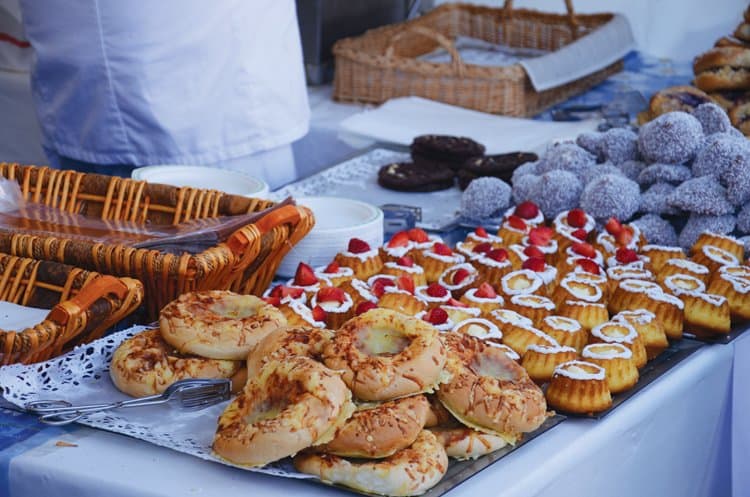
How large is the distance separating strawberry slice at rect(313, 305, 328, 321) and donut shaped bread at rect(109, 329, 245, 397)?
0.18 m

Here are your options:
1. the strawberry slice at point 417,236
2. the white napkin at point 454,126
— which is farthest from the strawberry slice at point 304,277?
the white napkin at point 454,126

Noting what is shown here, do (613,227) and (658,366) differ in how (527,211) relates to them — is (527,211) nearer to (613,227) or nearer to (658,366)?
(613,227)

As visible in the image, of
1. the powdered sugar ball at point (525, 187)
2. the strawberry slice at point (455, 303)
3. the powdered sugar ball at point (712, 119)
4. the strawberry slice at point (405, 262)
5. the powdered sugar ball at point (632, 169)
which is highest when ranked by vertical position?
the powdered sugar ball at point (712, 119)

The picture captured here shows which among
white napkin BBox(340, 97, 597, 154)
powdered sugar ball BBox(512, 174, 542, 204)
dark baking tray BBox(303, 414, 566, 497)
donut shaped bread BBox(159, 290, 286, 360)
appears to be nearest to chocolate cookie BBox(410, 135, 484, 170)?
white napkin BBox(340, 97, 597, 154)

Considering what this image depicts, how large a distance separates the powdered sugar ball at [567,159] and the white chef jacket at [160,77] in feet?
2.03

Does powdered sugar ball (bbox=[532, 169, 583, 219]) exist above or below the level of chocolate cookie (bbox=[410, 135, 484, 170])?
above

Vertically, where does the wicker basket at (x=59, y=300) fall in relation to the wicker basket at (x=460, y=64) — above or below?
above

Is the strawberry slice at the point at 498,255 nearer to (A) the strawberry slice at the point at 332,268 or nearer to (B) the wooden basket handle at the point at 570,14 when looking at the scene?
(A) the strawberry slice at the point at 332,268

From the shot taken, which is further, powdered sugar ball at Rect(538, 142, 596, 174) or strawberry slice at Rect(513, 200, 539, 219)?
powdered sugar ball at Rect(538, 142, 596, 174)

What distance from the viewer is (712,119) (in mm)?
1856

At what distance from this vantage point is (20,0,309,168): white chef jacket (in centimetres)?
199

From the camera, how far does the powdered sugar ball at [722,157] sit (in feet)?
5.48

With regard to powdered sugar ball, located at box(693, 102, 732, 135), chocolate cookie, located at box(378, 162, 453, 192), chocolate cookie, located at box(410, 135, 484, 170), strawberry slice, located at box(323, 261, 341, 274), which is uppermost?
powdered sugar ball, located at box(693, 102, 732, 135)

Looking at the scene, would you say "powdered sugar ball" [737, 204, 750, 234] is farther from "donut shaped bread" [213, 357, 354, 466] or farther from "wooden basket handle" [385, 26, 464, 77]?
"wooden basket handle" [385, 26, 464, 77]
